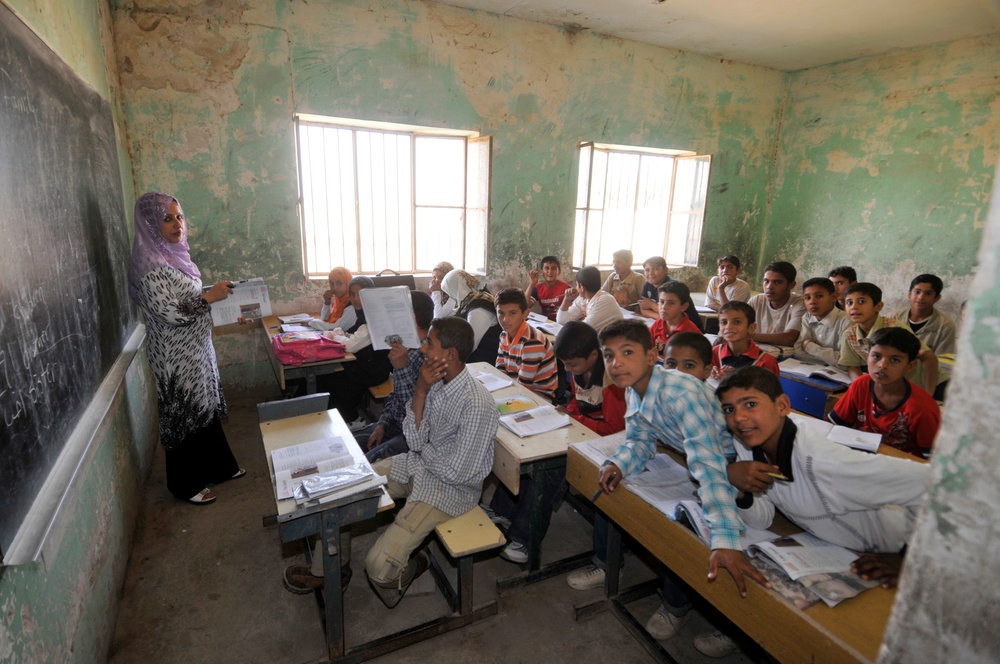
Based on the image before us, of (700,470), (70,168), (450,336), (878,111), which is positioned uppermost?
(878,111)

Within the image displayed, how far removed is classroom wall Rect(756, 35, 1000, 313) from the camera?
17.8ft

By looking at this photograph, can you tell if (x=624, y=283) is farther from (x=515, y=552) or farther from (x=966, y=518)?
(x=966, y=518)

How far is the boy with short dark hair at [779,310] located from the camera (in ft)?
13.6

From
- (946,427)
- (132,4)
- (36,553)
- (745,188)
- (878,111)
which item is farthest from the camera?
(745,188)

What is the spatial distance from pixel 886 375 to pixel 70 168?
3694 millimetres

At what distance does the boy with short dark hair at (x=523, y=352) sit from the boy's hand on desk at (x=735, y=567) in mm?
1561

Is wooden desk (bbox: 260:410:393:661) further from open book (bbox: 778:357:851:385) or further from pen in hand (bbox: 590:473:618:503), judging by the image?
open book (bbox: 778:357:851:385)

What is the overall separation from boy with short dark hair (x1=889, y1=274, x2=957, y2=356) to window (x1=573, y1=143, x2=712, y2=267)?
10.3 feet

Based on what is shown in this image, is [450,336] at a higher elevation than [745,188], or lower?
lower

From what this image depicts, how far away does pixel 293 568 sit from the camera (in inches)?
95.2

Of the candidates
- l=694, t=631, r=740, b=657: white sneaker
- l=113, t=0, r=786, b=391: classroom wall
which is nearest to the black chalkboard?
l=113, t=0, r=786, b=391: classroom wall

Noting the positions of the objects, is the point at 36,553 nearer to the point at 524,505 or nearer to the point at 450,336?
the point at 450,336

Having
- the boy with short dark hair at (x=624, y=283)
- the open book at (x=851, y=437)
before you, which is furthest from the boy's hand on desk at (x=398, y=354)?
the boy with short dark hair at (x=624, y=283)

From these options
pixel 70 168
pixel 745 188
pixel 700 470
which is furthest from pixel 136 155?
pixel 745 188
